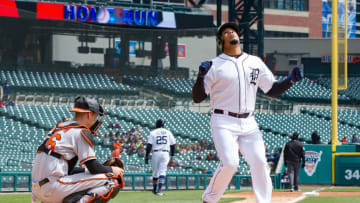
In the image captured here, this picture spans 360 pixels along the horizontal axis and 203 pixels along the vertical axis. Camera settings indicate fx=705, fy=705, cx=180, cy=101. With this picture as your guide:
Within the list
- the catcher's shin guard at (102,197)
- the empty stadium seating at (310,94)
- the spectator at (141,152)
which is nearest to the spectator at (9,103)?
the spectator at (141,152)

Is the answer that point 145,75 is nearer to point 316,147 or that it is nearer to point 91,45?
point 91,45

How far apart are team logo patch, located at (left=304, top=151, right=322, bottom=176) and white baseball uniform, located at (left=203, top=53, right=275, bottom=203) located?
1332 cm

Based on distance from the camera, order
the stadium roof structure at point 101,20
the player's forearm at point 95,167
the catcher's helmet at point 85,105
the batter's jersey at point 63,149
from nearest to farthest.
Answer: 1. the batter's jersey at point 63,149
2. the player's forearm at point 95,167
3. the catcher's helmet at point 85,105
4. the stadium roof structure at point 101,20

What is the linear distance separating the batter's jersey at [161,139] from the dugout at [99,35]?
18.6 meters

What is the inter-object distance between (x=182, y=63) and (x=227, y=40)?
3174 cm

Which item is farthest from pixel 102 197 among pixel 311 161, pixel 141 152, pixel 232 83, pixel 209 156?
pixel 209 156

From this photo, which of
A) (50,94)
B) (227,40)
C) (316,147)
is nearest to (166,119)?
(50,94)

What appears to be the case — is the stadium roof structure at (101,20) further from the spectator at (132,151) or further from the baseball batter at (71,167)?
the baseball batter at (71,167)

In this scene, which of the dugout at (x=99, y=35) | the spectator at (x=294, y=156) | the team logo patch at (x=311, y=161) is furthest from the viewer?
the dugout at (x=99, y=35)

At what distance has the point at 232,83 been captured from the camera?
6.69 meters

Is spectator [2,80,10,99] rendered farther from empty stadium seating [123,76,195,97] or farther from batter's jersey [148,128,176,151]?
batter's jersey [148,128,176,151]

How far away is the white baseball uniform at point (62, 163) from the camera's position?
18.7 feet

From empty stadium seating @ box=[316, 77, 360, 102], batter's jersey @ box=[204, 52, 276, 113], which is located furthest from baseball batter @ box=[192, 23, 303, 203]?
empty stadium seating @ box=[316, 77, 360, 102]

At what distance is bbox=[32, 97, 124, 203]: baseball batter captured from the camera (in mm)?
5711
